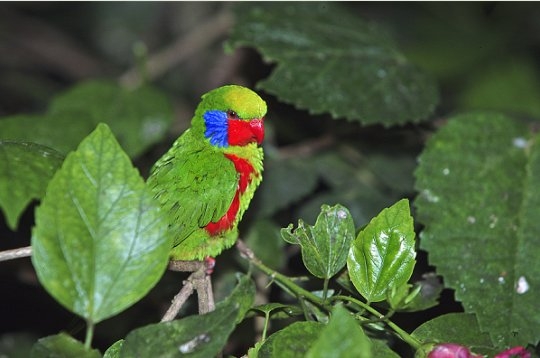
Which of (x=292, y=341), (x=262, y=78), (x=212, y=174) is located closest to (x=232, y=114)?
(x=212, y=174)

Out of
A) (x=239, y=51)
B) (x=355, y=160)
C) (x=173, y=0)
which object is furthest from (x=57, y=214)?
(x=173, y=0)

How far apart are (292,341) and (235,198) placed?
795mm

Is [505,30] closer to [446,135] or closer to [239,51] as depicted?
[239,51]

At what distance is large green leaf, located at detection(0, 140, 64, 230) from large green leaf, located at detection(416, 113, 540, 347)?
3.52 feet

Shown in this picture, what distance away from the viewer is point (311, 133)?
3457 millimetres

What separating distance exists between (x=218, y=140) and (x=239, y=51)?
58.6 inches

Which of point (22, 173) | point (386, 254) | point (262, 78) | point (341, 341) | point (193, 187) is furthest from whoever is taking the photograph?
point (262, 78)

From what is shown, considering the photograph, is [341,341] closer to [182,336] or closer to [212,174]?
[182,336]

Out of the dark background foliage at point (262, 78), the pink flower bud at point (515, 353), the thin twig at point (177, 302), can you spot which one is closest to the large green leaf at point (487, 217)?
the dark background foliage at point (262, 78)

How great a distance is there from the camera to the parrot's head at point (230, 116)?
2.14 m

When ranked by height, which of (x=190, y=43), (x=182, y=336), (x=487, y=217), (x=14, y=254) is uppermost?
(x=14, y=254)

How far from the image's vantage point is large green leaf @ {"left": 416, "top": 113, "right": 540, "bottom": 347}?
75.0 inches

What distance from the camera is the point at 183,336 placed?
131 centimetres

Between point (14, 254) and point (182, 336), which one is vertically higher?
point (14, 254)
